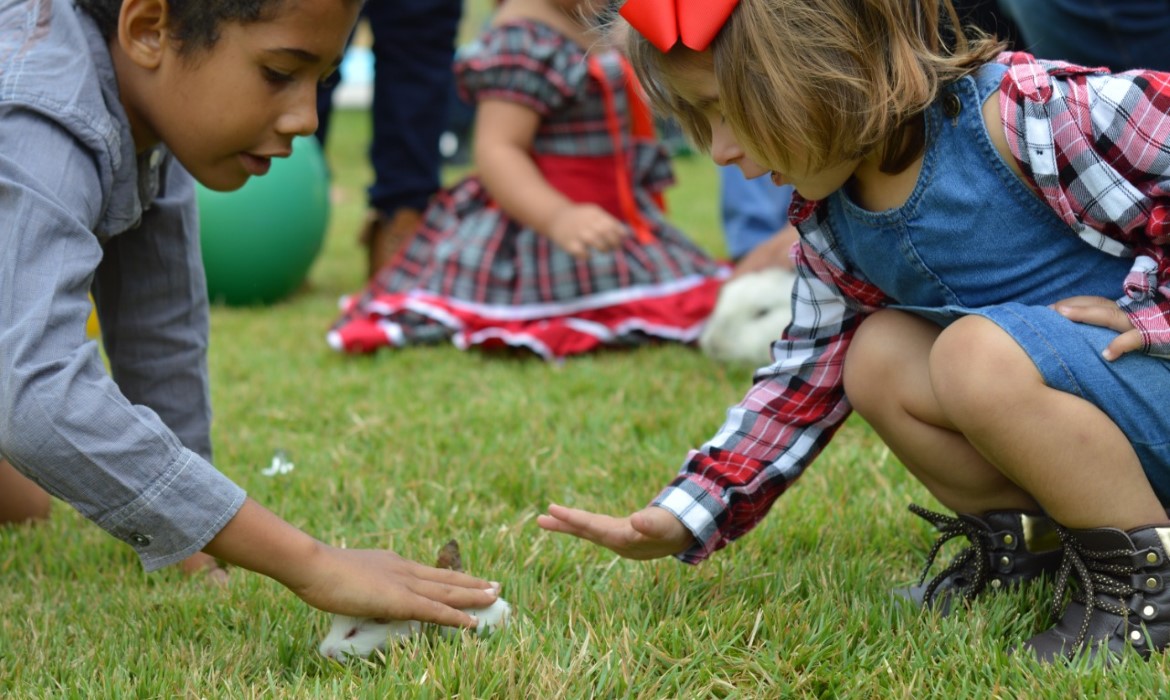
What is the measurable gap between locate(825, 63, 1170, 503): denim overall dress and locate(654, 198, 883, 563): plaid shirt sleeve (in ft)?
0.32

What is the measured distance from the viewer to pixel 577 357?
10.9ft

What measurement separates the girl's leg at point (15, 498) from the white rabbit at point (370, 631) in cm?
81

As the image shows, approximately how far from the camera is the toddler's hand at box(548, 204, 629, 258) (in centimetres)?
289

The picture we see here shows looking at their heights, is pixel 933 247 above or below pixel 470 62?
above

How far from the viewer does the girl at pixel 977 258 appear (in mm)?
1454

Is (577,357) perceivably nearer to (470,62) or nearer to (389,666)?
(470,62)

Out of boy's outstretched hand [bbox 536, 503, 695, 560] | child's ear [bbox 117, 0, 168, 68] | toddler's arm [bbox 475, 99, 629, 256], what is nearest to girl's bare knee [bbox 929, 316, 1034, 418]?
boy's outstretched hand [bbox 536, 503, 695, 560]

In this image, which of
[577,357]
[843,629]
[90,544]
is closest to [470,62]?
[577,357]

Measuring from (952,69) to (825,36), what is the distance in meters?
0.16

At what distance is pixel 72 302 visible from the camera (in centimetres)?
143

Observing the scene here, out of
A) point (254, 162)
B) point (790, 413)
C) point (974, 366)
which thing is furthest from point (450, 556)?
point (974, 366)

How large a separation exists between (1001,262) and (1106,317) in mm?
135

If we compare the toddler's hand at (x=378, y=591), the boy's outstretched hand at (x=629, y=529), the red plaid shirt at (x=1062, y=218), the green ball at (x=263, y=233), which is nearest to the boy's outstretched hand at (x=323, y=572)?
the toddler's hand at (x=378, y=591)

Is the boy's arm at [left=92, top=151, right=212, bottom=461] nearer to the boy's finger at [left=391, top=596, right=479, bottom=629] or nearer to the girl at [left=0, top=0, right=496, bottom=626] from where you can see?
the girl at [left=0, top=0, right=496, bottom=626]
